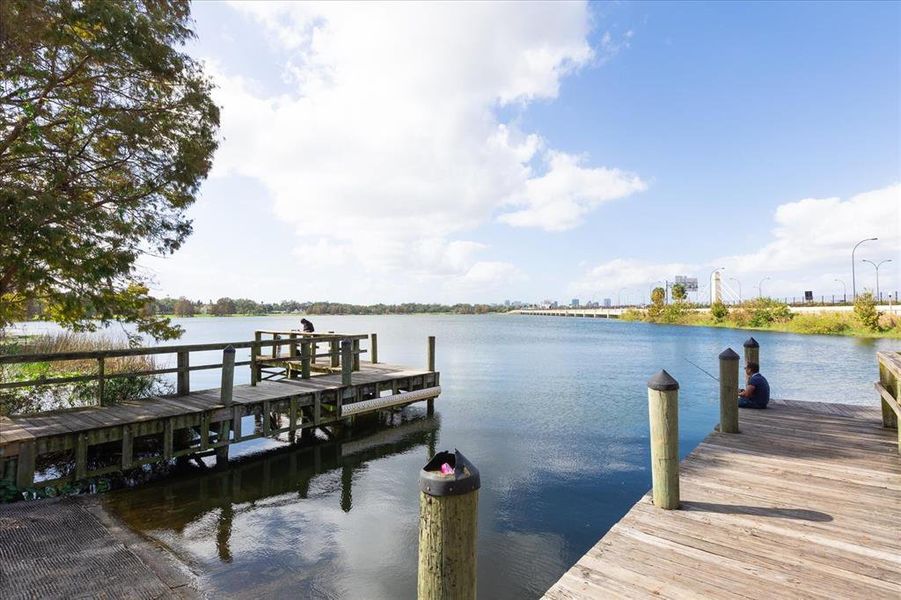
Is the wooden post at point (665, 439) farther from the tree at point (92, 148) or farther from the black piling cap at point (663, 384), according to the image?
the tree at point (92, 148)

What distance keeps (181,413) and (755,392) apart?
11.4 metres

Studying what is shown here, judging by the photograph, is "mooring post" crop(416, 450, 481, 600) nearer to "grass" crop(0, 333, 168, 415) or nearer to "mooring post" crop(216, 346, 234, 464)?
"mooring post" crop(216, 346, 234, 464)

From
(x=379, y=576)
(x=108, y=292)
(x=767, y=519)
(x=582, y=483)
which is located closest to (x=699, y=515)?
(x=767, y=519)

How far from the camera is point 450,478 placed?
97.0 inches

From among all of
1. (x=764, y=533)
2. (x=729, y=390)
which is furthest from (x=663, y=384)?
(x=729, y=390)

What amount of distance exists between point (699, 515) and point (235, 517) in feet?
23.7

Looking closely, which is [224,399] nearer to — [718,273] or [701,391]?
[701,391]

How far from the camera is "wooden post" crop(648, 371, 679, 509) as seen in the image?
181 inches

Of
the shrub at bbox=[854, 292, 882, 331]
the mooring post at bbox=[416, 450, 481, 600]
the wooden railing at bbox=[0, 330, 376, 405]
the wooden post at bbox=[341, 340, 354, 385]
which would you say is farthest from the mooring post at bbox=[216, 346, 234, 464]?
the shrub at bbox=[854, 292, 882, 331]

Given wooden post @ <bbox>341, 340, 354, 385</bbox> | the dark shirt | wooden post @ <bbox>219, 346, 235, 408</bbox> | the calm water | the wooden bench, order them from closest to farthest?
1. the calm water
2. the wooden bench
3. the dark shirt
4. wooden post @ <bbox>219, 346, 235, 408</bbox>
5. wooden post @ <bbox>341, 340, 354, 385</bbox>

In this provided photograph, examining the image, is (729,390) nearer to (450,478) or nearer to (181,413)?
(450,478)

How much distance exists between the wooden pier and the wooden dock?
823cm

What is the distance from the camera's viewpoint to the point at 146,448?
1049cm

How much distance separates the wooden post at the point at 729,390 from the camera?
691 cm
